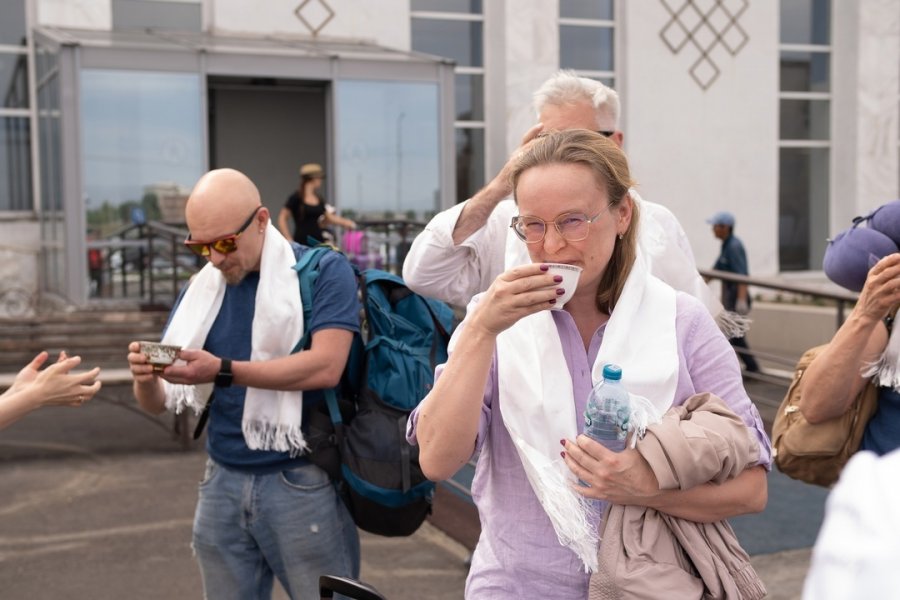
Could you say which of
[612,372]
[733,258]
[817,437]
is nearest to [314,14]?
[733,258]

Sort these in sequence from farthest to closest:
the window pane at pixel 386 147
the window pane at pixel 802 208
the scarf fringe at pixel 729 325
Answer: the window pane at pixel 802 208 → the window pane at pixel 386 147 → the scarf fringe at pixel 729 325

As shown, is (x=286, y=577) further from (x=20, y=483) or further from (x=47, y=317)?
(x=47, y=317)

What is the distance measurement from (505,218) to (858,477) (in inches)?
97.3

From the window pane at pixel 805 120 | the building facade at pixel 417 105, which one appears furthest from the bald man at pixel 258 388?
the window pane at pixel 805 120

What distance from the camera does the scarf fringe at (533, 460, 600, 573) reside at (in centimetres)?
191

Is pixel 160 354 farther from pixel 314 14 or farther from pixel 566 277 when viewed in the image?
pixel 314 14

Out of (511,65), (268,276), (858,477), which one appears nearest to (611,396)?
(858,477)

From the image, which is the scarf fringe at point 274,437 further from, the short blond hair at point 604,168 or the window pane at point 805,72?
the window pane at point 805,72

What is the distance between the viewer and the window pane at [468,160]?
17141mm

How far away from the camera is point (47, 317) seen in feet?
41.7

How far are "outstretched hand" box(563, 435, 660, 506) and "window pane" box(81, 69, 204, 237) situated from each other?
40.1 ft

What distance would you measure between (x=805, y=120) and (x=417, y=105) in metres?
8.79

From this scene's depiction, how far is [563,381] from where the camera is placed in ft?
6.58

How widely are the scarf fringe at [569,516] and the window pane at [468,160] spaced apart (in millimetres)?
15213
